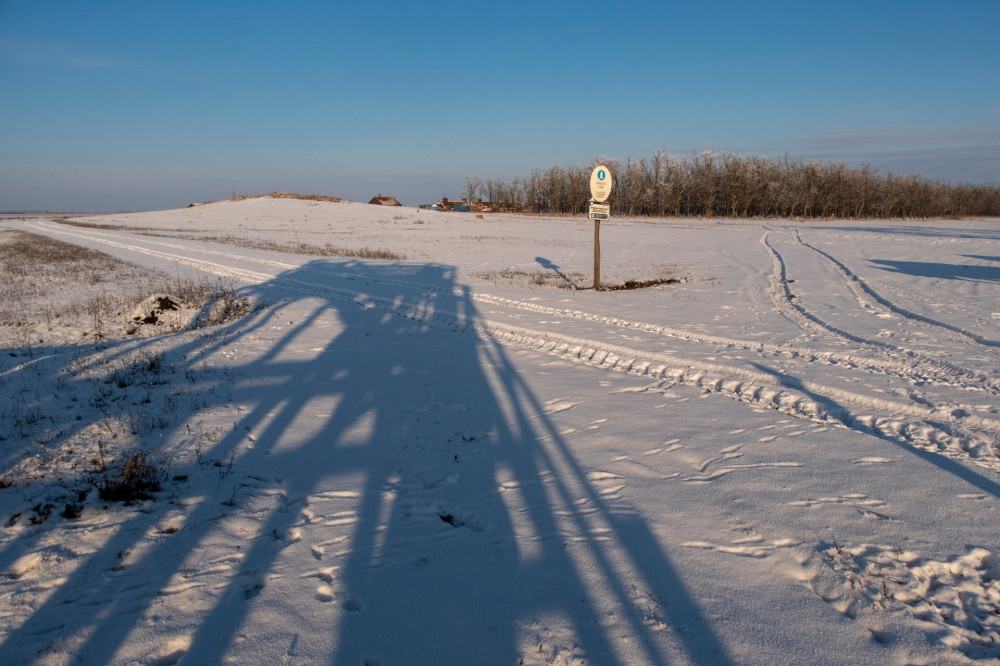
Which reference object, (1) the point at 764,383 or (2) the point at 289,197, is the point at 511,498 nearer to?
(1) the point at 764,383

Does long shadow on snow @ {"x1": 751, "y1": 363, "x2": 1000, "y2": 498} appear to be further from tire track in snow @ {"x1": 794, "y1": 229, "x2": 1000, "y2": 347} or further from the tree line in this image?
the tree line

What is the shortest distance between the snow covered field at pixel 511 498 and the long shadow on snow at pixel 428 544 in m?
0.02

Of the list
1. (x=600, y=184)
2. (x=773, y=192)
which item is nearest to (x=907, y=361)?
(x=600, y=184)

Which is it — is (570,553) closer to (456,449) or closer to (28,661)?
(456,449)

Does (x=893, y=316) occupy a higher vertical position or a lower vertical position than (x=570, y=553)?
higher

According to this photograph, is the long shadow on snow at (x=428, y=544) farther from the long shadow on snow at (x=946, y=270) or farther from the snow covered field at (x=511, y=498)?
the long shadow on snow at (x=946, y=270)

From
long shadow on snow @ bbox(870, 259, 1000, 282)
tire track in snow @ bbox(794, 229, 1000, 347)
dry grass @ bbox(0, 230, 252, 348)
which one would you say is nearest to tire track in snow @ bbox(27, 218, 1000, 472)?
tire track in snow @ bbox(794, 229, 1000, 347)

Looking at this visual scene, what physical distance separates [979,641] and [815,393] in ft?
13.1

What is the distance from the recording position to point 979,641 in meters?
2.81

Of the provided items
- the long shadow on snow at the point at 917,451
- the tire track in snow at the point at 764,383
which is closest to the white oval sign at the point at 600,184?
the tire track in snow at the point at 764,383

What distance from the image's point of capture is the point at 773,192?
275 feet

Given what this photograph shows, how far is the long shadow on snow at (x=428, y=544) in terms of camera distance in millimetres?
2898

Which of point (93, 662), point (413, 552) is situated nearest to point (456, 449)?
point (413, 552)

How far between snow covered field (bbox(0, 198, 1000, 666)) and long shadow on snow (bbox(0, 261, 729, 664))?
0.02 m
